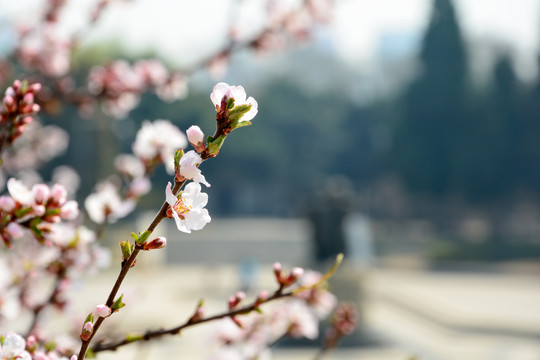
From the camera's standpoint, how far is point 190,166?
33.8 inches

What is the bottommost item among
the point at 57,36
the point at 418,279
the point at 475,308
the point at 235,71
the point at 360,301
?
the point at 57,36

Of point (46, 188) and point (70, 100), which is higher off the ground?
point (70, 100)

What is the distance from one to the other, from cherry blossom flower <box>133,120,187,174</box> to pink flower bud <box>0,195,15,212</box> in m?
0.52

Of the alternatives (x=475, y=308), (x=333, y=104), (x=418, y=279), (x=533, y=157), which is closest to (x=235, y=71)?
(x=333, y=104)

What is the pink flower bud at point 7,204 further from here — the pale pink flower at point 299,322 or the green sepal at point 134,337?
the pale pink flower at point 299,322

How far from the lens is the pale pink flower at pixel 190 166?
2.82 feet

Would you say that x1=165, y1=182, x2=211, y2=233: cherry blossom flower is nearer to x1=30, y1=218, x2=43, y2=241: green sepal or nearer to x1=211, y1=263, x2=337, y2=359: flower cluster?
x1=30, y1=218, x2=43, y2=241: green sepal

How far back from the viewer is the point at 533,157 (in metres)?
27.0

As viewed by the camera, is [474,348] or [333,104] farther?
[333,104]

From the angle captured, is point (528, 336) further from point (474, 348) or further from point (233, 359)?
point (233, 359)

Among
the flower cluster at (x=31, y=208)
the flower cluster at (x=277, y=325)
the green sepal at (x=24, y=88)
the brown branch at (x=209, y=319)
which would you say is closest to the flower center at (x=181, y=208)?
the brown branch at (x=209, y=319)

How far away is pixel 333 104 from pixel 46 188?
131 ft

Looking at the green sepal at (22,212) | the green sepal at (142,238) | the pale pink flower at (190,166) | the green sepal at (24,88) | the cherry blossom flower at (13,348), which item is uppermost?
the green sepal at (24,88)

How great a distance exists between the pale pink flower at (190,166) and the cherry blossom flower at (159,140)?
829mm
